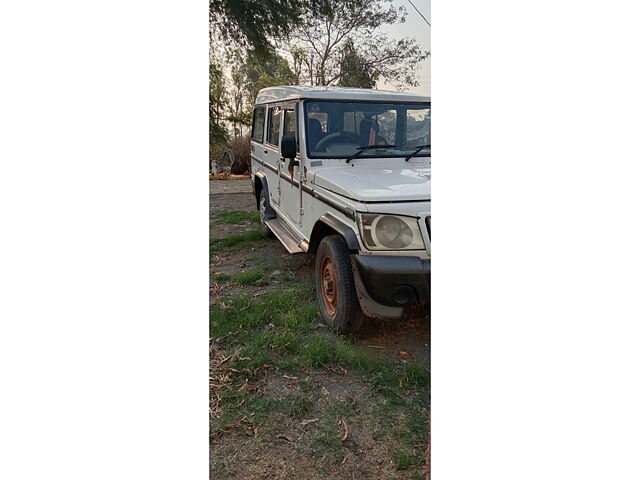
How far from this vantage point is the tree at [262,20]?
1531 mm

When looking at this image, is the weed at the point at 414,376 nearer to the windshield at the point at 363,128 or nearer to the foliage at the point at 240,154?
the windshield at the point at 363,128

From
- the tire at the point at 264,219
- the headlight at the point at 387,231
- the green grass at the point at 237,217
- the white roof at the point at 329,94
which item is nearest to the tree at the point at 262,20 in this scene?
the white roof at the point at 329,94

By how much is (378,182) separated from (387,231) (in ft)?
0.89

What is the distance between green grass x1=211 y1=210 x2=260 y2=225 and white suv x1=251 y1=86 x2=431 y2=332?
0.32 metres

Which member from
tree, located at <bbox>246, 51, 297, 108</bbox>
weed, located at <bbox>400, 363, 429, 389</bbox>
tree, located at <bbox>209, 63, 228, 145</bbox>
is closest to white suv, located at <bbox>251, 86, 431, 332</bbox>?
tree, located at <bbox>246, 51, 297, 108</bbox>

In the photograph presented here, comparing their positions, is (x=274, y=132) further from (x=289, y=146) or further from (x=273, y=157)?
(x=289, y=146)

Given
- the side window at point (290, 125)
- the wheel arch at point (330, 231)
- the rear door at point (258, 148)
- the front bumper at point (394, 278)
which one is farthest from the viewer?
the side window at point (290, 125)

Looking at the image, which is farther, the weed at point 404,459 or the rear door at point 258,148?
the rear door at point 258,148

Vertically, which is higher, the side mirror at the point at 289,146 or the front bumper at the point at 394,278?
the side mirror at the point at 289,146

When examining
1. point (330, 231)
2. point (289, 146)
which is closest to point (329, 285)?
point (330, 231)

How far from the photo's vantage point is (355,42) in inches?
60.4

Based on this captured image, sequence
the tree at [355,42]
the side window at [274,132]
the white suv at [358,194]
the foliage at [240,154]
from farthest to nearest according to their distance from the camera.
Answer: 1. the side window at [274,132]
2. the foliage at [240,154]
3. the white suv at [358,194]
4. the tree at [355,42]
